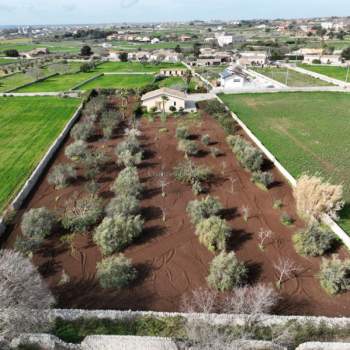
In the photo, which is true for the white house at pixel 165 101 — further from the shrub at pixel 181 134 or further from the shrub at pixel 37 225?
the shrub at pixel 37 225

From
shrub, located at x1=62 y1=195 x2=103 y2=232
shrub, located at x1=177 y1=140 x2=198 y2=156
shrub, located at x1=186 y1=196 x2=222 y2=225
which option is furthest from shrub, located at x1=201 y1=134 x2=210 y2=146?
shrub, located at x1=62 y1=195 x2=103 y2=232

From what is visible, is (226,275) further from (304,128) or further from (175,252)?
(304,128)

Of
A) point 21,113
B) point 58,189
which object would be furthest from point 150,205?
point 21,113

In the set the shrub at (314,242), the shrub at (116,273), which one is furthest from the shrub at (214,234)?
the shrub at (116,273)

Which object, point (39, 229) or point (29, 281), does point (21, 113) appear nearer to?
point (39, 229)

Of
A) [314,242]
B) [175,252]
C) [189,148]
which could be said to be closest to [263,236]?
[314,242]

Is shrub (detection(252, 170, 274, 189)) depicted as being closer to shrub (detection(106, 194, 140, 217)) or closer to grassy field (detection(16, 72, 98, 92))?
shrub (detection(106, 194, 140, 217))
